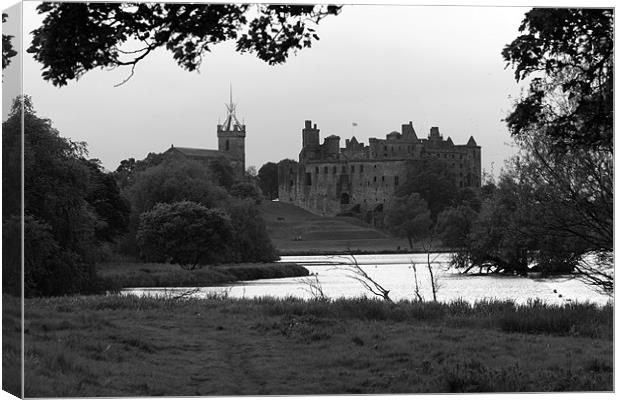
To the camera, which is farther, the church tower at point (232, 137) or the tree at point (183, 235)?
the tree at point (183, 235)

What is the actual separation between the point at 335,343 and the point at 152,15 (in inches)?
127

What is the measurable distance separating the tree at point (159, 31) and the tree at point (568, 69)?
169cm

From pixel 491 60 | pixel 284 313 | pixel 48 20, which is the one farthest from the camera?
pixel 284 313

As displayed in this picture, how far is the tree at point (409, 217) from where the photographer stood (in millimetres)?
10781

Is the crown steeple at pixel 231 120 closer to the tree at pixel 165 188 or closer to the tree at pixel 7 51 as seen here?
the tree at pixel 165 188

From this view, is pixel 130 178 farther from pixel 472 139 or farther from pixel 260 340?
pixel 472 139

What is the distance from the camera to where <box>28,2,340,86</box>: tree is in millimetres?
8852

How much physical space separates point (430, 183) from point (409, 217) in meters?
0.50

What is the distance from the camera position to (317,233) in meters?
11.6

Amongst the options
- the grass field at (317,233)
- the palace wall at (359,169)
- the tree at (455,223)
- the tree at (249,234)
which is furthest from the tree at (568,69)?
the tree at (249,234)

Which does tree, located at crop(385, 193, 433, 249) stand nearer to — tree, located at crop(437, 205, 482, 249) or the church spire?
tree, located at crop(437, 205, 482, 249)

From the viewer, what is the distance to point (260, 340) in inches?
388

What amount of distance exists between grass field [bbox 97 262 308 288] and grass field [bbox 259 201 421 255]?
307mm

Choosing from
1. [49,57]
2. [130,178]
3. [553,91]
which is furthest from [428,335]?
[49,57]
